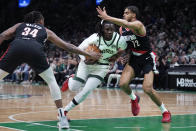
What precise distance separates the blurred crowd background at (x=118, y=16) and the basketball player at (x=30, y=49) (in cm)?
563

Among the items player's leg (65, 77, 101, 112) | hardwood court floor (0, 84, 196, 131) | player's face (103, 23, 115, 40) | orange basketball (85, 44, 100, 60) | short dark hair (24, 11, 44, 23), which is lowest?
hardwood court floor (0, 84, 196, 131)

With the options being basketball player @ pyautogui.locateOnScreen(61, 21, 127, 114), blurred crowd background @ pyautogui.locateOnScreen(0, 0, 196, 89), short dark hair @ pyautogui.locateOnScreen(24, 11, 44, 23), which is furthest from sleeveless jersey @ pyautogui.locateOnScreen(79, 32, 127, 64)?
blurred crowd background @ pyautogui.locateOnScreen(0, 0, 196, 89)

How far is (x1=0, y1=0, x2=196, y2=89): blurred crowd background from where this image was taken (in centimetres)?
2008

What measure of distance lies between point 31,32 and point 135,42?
232 cm

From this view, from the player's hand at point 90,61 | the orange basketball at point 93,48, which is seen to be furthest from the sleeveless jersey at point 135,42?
the player's hand at point 90,61

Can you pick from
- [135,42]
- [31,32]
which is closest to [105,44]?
[135,42]

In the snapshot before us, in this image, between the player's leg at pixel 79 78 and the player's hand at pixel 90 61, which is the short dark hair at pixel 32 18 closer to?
the player's hand at pixel 90 61

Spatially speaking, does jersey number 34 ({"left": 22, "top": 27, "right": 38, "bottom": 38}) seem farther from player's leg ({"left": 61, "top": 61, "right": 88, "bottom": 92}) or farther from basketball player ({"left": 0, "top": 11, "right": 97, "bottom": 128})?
player's leg ({"left": 61, "top": 61, "right": 88, "bottom": 92})

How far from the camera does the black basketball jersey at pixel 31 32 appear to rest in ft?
22.0

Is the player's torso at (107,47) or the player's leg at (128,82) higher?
the player's torso at (107,47)

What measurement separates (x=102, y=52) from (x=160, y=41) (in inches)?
554

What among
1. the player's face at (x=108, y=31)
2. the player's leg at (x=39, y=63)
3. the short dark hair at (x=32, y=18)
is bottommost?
the player's leg at (x=39, y=63)

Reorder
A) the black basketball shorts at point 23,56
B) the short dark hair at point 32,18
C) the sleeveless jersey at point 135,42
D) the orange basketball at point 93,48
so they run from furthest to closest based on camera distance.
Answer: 1. the sleeveless jersey at point 135,42
2. the orange basketball at point 93,48
3. the short dark hair at point 32,18
4. the black basketball shorts at point 23,56

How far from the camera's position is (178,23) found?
23125 mm
